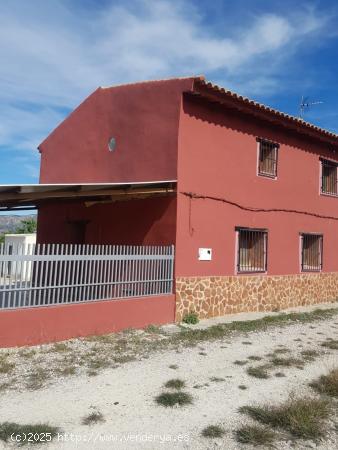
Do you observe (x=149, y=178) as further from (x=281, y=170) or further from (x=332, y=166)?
(x=332, y=166)

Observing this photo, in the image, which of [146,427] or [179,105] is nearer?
[146,427]

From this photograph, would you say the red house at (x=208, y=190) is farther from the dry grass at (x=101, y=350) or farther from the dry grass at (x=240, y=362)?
the dry grass at (x=240, y=362)

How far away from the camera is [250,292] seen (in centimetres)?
1152

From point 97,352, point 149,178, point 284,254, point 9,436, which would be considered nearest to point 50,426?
point 9,436

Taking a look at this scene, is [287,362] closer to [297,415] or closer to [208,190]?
[297,415]

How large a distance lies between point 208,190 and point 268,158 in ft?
9.40

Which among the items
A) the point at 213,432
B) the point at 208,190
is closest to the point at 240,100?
the point at 208,190

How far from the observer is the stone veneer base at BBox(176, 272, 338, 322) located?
10.0 m

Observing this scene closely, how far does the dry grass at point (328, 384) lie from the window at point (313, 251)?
8259 mm

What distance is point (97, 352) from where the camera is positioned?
7.05 m

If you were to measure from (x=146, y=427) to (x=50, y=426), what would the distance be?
2.95 feet

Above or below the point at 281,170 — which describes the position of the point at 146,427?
below

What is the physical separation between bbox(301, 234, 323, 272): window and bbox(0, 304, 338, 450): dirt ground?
606 centimetres

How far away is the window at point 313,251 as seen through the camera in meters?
13.9
